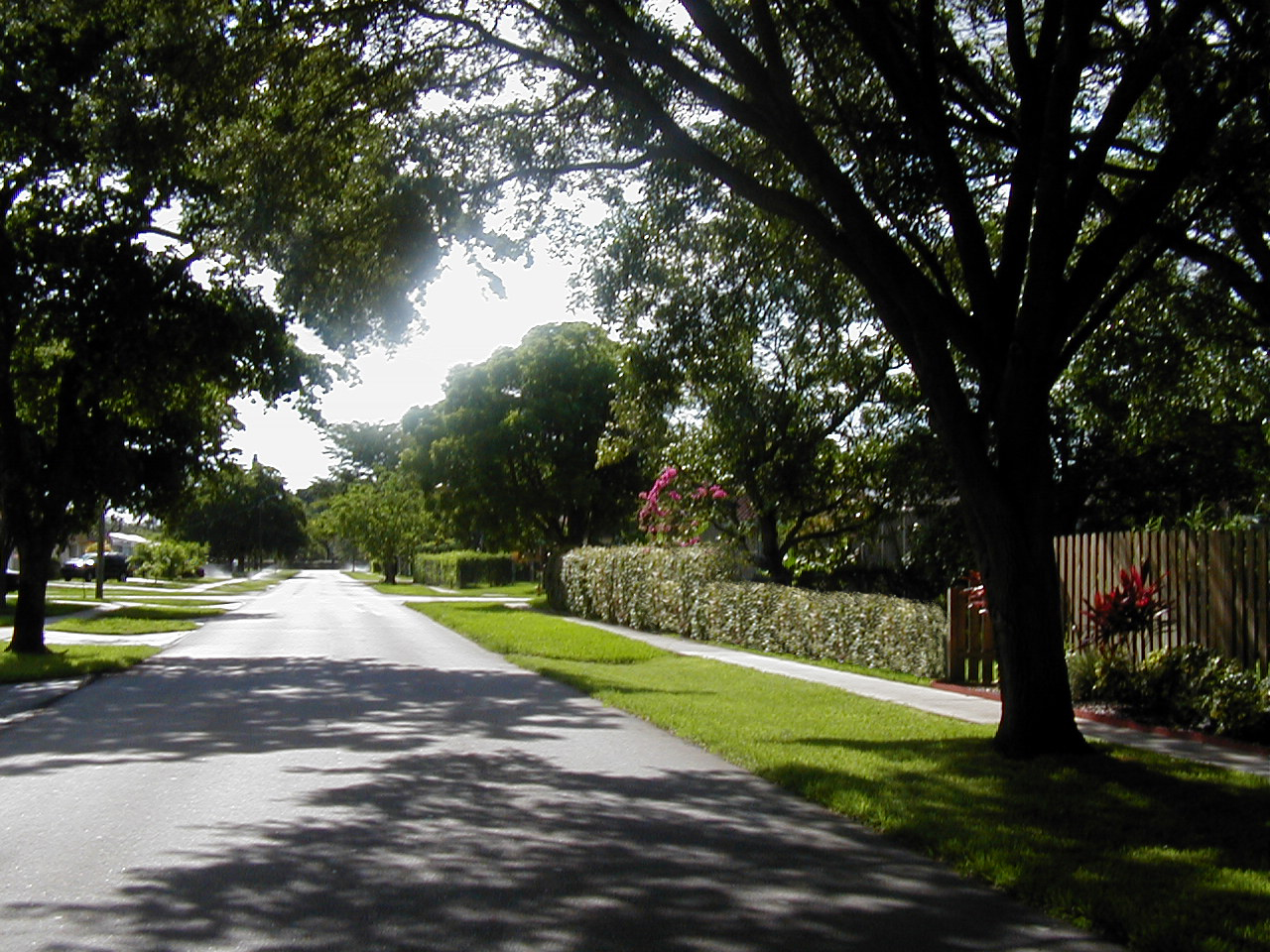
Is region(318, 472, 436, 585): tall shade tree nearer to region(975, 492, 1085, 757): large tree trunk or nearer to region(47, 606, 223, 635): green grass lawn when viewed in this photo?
region(47, 606, 223, 635): green grass lawn

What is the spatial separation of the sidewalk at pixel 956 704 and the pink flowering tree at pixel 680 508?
3711 mm

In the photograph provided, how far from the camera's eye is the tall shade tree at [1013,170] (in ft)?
34.1

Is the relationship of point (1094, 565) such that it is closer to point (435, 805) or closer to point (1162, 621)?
point (1162, 621)

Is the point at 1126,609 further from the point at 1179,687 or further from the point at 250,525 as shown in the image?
the point at 250,525

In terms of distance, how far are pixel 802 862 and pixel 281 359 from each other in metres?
18.7

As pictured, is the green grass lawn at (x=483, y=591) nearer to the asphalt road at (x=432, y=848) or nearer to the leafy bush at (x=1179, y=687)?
the leafy bush at (x=1179, y=687)

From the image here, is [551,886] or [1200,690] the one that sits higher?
[1200,690]

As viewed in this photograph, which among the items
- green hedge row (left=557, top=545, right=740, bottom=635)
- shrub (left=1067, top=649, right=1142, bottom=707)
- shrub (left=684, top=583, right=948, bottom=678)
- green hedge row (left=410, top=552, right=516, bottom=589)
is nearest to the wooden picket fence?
shrub (left=1067, top=649, right=1142, bottom=707)

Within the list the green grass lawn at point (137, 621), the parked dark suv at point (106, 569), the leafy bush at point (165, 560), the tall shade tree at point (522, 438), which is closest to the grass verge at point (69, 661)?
the green grass lawn at point (137, 621)

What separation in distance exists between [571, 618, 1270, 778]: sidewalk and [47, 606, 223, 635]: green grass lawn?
1254cm

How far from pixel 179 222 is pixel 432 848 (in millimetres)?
16873

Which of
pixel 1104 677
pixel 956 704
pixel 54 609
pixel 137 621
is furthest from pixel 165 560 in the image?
pixel 1104 677

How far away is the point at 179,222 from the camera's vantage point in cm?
2177

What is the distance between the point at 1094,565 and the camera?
1566cm
